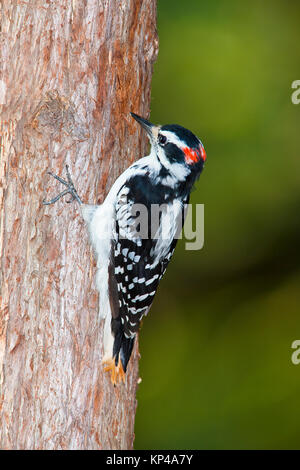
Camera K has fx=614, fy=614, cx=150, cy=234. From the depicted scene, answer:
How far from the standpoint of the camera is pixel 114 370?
2807 mm

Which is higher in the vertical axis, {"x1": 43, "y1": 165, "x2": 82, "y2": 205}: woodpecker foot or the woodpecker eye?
the woodpecker eye

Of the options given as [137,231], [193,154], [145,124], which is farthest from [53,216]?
[193,154]

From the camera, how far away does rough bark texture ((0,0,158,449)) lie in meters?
2.59

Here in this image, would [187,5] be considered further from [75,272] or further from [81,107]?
[75,272]

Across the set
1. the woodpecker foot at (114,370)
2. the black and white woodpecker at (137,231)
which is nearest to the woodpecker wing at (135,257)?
the black and white woodpecker at (137,231)

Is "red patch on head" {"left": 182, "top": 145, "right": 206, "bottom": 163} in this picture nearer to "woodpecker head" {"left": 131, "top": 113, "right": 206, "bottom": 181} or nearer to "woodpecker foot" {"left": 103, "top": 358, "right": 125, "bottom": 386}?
"woodpecker head" {"left": 131, "top": 113, "right": 206, "bottom": 181}

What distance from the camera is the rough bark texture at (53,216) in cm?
259

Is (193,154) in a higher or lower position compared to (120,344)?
higher

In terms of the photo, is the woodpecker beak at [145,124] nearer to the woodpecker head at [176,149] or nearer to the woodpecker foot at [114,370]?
the woodpecker head at [176,149]

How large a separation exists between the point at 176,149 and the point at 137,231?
0.44m

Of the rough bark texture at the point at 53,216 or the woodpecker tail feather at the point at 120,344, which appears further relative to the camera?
the woodpecker tail feather at the point at 120,344

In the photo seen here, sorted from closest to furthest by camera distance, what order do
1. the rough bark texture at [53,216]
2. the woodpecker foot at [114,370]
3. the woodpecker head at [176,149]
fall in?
the rough bark texture at [53,216] < the woodpecker foot at [114,370] < the woodpecker head at [176,149]

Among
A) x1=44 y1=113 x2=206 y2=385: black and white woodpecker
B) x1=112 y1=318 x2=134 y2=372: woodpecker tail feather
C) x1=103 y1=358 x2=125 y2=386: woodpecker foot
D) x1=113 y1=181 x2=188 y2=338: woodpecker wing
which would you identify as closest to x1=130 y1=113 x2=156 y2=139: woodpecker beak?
x1=44 y1=113 x2=206 y2=385: black and white woodpecker

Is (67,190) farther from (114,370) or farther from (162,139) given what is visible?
(114,370)
